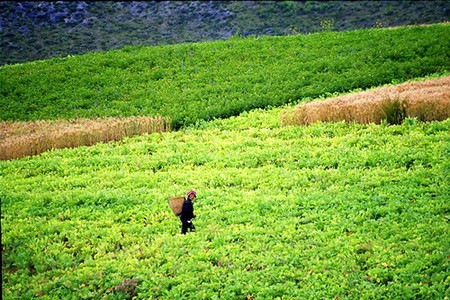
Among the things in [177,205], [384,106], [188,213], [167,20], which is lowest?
[188,213]

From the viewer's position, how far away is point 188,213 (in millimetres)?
13414

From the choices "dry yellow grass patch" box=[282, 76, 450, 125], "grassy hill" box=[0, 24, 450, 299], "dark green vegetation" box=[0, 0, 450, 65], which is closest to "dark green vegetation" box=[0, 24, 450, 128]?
"grassy hill" box=[0, 24, 450, 299]

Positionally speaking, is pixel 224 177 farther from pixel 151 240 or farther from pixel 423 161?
pixel 423 161

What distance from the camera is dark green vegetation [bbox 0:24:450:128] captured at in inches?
1179

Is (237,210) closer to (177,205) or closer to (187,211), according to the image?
(187,211)

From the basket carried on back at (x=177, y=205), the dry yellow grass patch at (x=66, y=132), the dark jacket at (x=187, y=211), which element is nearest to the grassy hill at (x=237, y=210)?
the dark jacket at (x=187, y=211)

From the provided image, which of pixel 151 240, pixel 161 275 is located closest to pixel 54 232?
pixel 151 240

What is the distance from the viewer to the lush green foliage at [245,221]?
11.6m

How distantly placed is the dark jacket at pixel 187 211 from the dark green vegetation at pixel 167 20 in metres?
58.4

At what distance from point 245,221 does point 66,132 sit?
1349cm

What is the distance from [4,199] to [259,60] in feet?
77.9

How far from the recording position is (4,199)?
1661 cm

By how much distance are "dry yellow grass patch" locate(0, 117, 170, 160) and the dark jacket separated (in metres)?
12.2

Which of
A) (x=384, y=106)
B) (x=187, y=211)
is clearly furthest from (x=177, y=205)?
(x=384, y=106)
